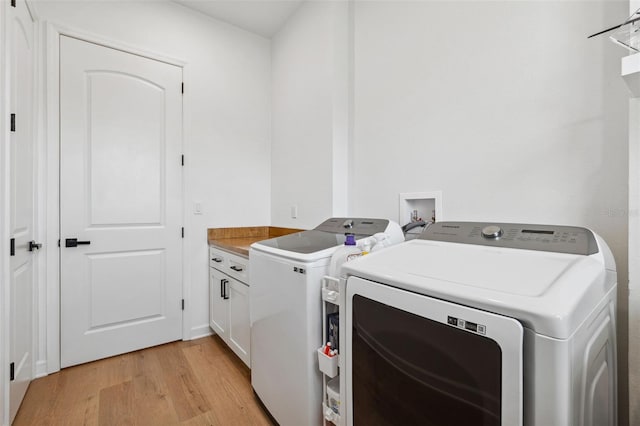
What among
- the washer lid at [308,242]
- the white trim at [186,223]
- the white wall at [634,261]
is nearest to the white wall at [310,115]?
the washer lid at [308,242]

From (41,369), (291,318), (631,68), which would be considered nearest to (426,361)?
(291,318)

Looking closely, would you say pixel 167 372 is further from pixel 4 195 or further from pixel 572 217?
pixel 572 217

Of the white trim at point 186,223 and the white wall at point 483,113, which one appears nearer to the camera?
the white wall at point 483,113

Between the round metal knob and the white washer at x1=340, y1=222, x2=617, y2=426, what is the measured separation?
3cm

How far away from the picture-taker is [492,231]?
1.07 meters

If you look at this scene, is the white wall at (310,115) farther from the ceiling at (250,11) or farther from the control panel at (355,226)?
the control panel at (355,226)

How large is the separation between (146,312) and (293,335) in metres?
1.65

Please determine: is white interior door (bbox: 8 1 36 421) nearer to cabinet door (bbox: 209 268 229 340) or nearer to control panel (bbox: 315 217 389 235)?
cabinet door (bbox: 209 268 229 340)

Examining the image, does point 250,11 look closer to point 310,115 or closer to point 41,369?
point 310,115

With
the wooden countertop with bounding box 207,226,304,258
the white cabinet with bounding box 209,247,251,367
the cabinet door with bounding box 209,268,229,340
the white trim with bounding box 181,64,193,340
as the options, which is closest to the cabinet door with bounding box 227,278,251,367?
the white cabinet with bounding box 209,247,251,367

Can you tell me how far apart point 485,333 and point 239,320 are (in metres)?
1.74

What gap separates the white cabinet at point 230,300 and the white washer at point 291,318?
11.2 inches

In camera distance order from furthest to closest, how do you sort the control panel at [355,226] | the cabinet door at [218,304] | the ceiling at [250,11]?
the ceiling at [250,11] → the cabinet door at [218,304] → the control panel at [355,226]

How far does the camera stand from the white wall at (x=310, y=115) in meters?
2.09
